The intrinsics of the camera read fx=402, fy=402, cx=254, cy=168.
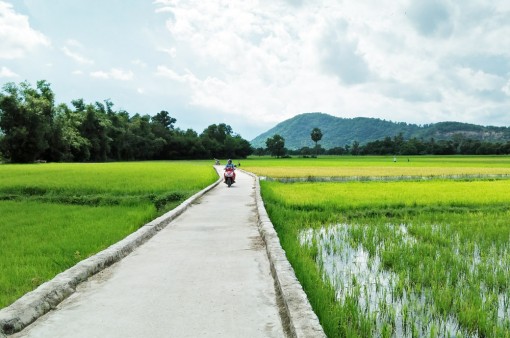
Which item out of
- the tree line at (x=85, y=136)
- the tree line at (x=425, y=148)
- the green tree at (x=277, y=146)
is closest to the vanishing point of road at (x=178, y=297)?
the tree line at (x=85, y=136)

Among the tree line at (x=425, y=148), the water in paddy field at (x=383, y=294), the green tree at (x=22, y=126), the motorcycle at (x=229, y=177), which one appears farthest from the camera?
the tree line at (x=425, y=148)

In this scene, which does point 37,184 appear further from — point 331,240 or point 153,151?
point 153,151

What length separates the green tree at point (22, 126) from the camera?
53.6 m

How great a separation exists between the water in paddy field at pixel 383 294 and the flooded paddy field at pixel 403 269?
0.01 meters

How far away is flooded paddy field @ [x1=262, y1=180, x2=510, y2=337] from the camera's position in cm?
422

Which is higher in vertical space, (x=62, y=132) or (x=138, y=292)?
(x=62, y=132)

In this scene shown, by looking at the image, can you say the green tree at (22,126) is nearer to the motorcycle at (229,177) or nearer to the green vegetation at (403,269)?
the motorcycle at (229,177)

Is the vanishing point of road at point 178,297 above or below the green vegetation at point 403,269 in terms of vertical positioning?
above

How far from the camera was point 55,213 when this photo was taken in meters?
11.2

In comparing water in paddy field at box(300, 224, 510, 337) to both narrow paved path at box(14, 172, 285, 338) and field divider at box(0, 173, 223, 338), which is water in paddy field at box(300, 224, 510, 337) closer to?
narrow paved path at box(14, 172, 285, 338)

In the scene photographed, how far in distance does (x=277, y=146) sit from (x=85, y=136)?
56.0m

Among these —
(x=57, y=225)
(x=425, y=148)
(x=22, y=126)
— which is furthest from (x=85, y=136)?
(x=425, y=148)

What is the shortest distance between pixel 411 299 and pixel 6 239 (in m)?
7.21


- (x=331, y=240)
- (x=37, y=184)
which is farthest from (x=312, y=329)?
(x=37, y=184)
